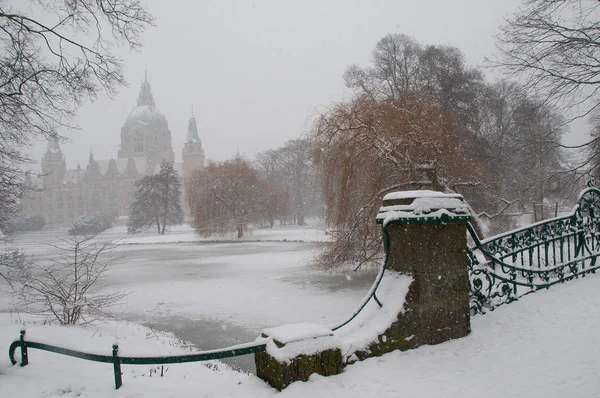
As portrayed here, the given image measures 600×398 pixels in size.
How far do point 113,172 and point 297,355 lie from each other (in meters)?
129

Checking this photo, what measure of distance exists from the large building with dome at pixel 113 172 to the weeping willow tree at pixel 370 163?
106 meters

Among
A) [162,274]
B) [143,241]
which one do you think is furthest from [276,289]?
[143,241]

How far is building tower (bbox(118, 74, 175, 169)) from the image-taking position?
412 feet

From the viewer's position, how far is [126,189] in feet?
395

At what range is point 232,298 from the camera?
1420cm

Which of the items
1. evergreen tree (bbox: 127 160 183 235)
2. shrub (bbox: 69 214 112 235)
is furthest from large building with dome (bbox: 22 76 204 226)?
evergreen tree (bbox: 127 160 183 235)

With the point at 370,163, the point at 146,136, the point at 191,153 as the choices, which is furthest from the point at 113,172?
the point at 370,163

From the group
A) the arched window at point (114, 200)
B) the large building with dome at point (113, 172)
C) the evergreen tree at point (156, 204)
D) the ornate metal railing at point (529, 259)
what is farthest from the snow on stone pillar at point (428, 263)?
the arched window at point (114, 200)

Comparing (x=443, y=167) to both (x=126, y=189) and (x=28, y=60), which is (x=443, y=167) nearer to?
(x=28, y=60)

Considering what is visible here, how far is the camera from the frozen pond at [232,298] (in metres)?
10.7

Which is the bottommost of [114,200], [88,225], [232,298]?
[232,298]

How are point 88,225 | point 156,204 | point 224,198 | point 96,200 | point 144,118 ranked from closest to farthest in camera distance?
1. point 224,198
2. point 156,204
3. point 88,225
4. point 96,200
5. point 144,118

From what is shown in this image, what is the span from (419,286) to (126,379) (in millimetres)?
3065

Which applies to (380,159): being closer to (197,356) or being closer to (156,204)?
(197,356)
